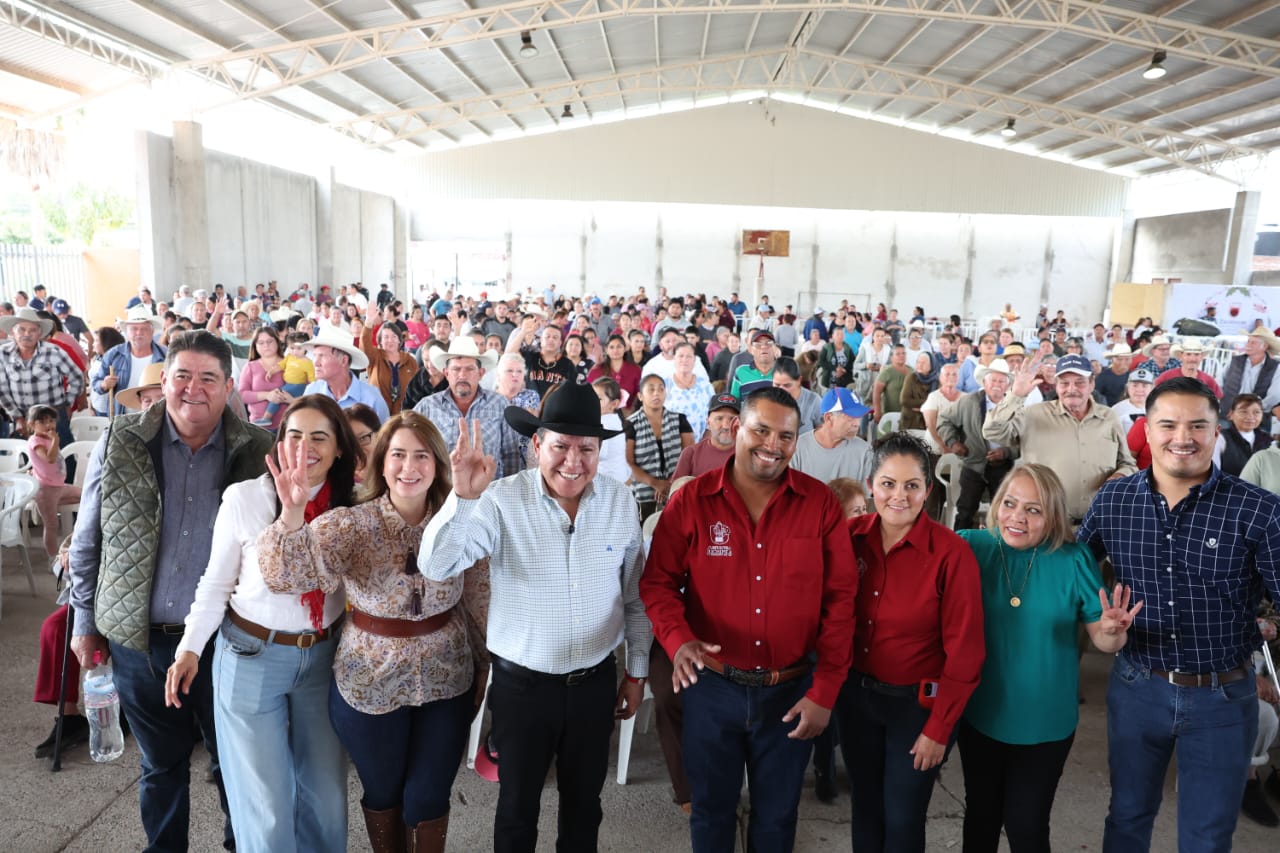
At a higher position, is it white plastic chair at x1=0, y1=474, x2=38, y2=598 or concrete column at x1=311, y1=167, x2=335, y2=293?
concrete column at x1=311, y1=167, x2=335, y2=293

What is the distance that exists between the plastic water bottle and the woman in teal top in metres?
2.51

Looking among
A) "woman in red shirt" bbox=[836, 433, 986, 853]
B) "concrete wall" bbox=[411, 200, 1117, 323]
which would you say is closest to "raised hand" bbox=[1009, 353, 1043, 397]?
"woman in red shirt" bbox=[836, 433, 986, 853]

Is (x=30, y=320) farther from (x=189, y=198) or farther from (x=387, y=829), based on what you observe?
(x=189, y=198)

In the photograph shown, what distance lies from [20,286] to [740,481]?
16.1 m

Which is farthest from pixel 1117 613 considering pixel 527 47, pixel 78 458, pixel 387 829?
pixel 527 47

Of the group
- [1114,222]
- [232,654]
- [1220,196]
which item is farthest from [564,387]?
[1114,222]

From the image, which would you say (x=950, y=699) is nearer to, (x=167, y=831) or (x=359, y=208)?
(x=167, y=831)

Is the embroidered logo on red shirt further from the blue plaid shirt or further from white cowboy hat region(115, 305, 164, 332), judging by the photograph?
white cowboy hat region(115, 305, 164, 332)

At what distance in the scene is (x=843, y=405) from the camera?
165 inches

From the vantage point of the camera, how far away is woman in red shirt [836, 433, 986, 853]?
7.08ft

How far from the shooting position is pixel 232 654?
86.0 inches

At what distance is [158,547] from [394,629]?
745mm

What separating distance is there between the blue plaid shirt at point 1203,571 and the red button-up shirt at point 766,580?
32.4 inches

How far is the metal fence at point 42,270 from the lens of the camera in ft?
45.3
